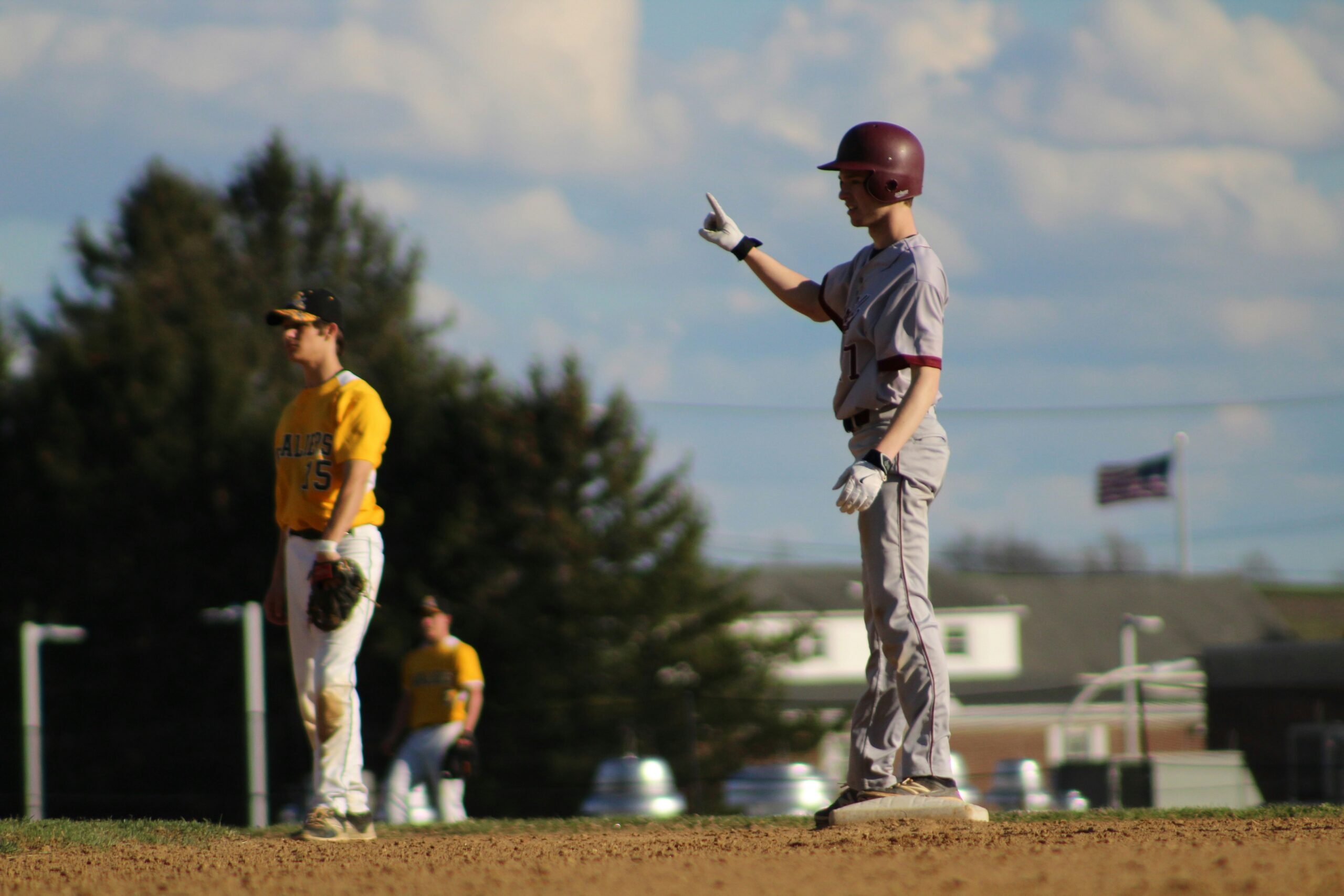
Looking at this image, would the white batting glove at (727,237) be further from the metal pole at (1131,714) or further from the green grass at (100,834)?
the metal pole at (1131,714)

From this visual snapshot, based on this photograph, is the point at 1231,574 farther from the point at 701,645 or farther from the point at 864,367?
the point at 864,367

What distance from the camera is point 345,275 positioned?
188ft

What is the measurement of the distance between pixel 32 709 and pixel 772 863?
27.5 meters

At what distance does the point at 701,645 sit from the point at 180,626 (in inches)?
434

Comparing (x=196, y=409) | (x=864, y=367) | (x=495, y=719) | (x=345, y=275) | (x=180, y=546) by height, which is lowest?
(x=495, y=719)

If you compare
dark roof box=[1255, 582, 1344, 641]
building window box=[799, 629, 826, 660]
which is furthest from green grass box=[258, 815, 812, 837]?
dark roof box=[1255, 582, 1344, 641]

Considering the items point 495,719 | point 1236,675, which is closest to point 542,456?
point 495,719

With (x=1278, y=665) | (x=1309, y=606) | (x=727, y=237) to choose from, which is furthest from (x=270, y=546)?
(x=1309, y=606)

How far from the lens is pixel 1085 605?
63531mm

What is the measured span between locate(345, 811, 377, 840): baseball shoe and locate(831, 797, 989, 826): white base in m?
1.99

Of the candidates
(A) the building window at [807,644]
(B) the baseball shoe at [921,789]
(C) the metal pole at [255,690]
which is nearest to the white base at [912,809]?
(B) the baseball shoe at [921,789]

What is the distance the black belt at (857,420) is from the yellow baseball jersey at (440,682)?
6.10m

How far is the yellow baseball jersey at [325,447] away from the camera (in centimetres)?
621

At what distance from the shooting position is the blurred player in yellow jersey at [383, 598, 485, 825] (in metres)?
11.2
